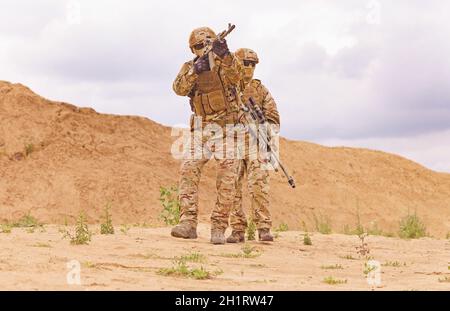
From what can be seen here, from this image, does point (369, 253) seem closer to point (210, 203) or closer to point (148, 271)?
point (148, 271)

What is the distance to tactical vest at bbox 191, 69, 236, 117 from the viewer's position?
855cm

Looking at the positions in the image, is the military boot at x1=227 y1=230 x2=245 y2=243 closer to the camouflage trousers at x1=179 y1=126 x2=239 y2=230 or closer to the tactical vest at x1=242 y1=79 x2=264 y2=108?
the camouflage trousers at x1=179 y1=126 x2=239 y2=230

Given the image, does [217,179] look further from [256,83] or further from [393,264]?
[393,264]

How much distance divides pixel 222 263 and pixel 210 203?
12.9 metres

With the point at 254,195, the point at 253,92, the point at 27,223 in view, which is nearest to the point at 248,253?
the point at 254,195

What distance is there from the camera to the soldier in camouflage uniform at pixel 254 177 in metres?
9.12

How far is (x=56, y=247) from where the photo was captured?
7414 millimetres

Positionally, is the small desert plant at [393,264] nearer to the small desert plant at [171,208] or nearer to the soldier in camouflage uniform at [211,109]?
the soldier in camouflage uniform at [211,109]

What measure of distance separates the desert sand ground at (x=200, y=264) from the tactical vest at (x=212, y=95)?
1516 millimetres

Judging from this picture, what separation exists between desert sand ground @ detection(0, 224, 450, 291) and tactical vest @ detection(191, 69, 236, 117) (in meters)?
1.52

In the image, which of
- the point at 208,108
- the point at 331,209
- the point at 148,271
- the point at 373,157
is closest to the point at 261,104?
the point at 208,108

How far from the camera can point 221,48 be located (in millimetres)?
8188

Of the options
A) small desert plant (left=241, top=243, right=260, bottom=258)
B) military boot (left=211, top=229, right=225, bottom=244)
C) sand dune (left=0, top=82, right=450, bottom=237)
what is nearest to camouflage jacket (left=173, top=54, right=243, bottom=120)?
military boot (left=211, top=229, right=225, bottom=244)
